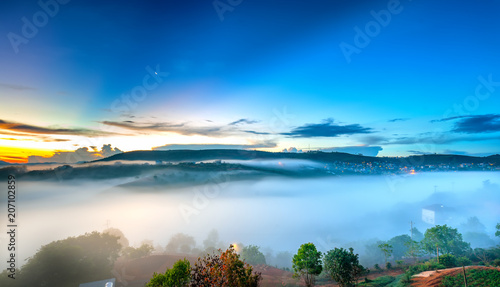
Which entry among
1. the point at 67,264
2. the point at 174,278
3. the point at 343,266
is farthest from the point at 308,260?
the point at 67,264

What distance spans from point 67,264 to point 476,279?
8435 cm

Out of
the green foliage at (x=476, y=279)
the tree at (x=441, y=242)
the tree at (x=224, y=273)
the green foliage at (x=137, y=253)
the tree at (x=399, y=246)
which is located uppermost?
the tree at (x=224, y=273)

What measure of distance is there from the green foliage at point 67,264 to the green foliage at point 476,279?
256 ft

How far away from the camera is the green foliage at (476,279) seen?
3522 centimetres

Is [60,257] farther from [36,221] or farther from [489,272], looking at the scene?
[36,221]

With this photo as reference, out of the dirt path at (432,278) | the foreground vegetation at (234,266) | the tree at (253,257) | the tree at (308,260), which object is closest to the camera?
the foreground vegetation at (234,266)

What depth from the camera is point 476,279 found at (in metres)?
36.8

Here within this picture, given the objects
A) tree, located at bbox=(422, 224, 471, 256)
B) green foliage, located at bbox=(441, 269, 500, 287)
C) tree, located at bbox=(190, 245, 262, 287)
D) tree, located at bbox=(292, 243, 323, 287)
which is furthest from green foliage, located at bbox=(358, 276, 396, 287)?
tree, located at bbox=(190, 245, 262, 287)

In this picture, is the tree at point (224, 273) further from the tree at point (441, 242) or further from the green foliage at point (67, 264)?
the tree at point (441, 242)

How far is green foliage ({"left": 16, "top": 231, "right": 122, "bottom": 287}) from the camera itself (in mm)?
55500

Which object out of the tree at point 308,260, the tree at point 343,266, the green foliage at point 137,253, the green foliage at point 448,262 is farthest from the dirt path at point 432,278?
the green foliage at point 137,253

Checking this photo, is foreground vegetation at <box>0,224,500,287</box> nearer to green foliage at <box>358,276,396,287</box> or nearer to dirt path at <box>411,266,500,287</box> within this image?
green foliage at <box>358,276,396,287</box>

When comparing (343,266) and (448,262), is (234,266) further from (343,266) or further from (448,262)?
(448,262)

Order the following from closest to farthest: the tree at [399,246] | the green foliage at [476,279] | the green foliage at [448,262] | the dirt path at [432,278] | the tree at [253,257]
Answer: the green foliage at [476,279]
the dirt path at [432,278]
the green foliage at [448,262]
the tree at [253,257]
the tree at [399,246]
